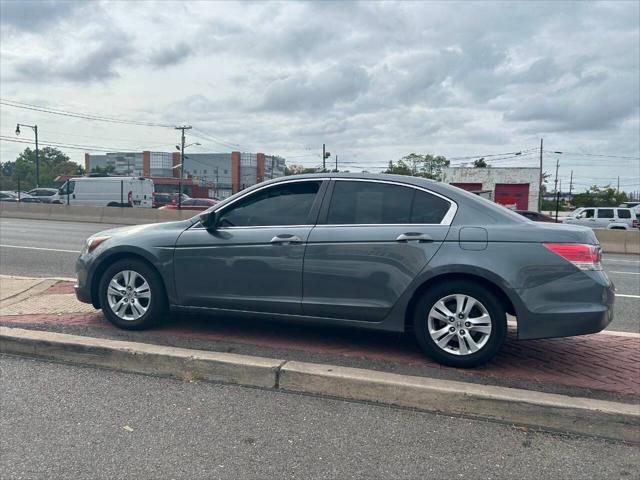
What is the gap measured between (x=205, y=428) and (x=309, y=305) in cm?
143

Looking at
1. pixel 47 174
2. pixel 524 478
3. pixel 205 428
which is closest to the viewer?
pixel 524 478

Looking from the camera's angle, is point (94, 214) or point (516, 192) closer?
point (94, 214)

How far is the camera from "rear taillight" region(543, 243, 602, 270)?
13.3ft

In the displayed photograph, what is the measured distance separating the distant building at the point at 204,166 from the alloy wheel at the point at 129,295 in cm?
8038

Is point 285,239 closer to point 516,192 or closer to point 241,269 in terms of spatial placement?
point 241,269

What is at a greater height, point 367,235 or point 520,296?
point 367,235

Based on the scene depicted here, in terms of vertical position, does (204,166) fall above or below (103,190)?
above

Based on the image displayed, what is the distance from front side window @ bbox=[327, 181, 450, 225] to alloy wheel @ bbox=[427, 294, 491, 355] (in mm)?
674

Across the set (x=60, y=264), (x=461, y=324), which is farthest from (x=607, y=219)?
(x=461, y=324)

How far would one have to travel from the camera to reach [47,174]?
111m

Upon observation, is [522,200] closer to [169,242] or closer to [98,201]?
[98,201]

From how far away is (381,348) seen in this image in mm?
4734

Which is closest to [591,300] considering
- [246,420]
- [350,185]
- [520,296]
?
[520,296]

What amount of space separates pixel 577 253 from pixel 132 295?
12.5ft
